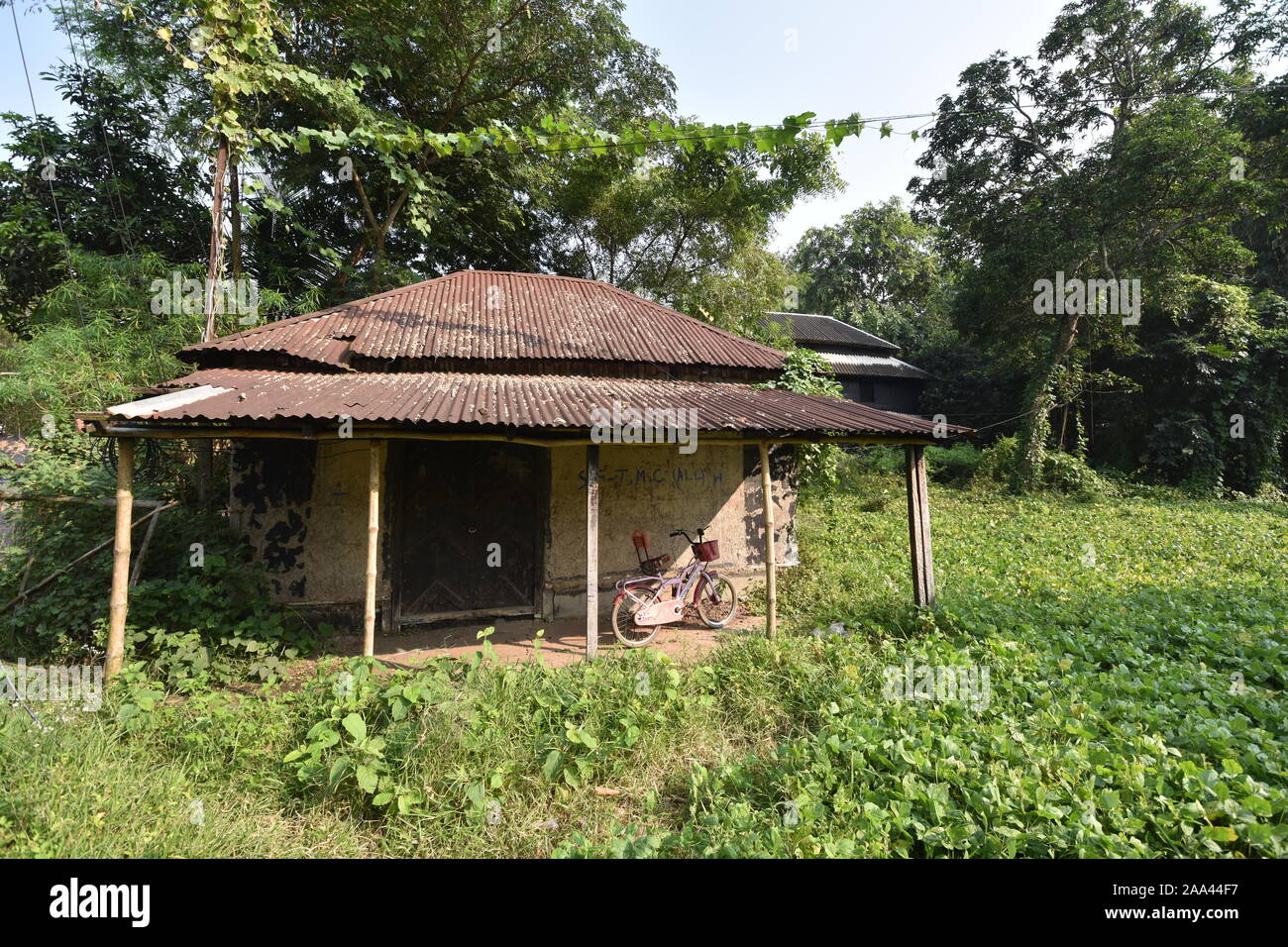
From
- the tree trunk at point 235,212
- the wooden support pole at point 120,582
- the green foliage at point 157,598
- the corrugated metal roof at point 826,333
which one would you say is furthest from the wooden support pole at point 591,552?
the corrugated metal roof at point 826,333

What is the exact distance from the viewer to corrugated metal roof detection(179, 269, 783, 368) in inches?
275

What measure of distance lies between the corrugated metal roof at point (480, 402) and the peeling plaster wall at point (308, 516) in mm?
906

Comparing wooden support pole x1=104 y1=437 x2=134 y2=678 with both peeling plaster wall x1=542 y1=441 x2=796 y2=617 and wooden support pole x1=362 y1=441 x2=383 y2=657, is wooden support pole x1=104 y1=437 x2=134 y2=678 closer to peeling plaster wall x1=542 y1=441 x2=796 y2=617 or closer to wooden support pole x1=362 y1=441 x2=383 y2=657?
wooden support pole x1=362 y1=441 x2=383 y2=657

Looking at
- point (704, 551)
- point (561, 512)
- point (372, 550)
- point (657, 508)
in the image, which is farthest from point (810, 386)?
point (372, 550)

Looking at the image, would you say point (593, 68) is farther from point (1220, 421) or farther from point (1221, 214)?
point (1220, 421)

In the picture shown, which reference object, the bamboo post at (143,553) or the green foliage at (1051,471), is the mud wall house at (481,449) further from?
the green foliage at (1051,471)

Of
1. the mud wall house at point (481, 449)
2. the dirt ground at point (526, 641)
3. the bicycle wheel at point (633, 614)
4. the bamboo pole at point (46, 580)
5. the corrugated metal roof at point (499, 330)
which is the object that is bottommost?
the dirt ground at point (526, 641)

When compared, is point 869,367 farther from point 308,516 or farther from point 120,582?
point 120,582

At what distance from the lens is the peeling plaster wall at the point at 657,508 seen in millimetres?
7066

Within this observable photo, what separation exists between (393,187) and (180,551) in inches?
411

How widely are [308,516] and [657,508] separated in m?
4.39

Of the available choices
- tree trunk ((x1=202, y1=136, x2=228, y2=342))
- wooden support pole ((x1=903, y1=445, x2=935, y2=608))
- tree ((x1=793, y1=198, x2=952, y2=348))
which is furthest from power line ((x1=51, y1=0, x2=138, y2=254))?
tree ((x1=793, y1=198, x2=952, y2=348))

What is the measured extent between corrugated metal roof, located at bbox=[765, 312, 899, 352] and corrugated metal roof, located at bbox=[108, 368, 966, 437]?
1612cm

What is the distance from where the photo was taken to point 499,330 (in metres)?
8.17
